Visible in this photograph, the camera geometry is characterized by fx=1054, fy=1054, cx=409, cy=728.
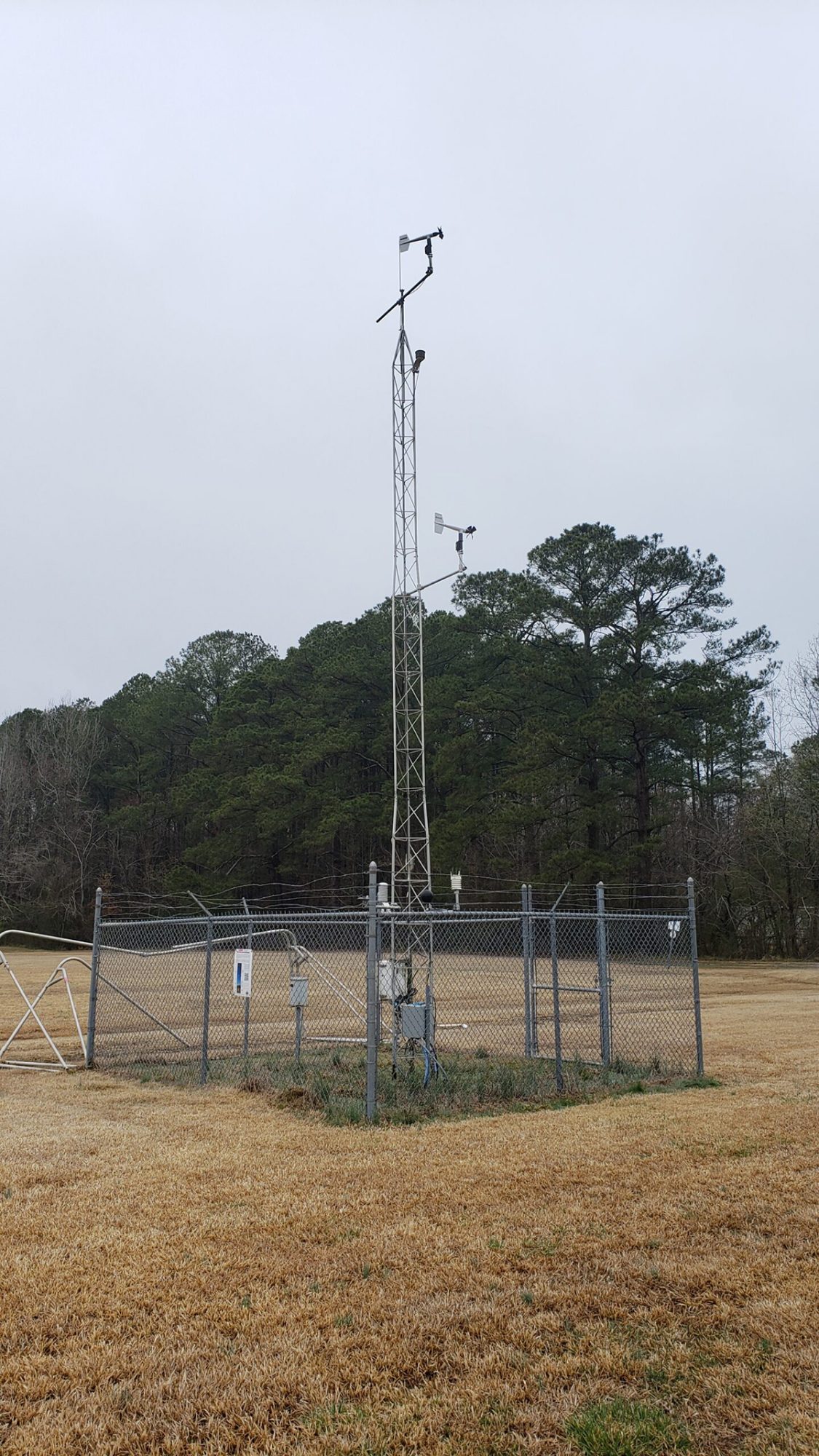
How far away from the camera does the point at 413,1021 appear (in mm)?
→ 10062

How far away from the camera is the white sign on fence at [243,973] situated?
1008 cm

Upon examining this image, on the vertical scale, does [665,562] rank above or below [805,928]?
above

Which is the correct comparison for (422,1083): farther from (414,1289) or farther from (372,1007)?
(414,1289)

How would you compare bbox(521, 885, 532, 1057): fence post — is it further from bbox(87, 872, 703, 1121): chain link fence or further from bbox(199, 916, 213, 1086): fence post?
bbox(199, 916, 213, 1086): fence post

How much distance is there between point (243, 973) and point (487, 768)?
125 ft

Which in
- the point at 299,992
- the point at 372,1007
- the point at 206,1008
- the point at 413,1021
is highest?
the point at 372,1007

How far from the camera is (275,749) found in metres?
54.3

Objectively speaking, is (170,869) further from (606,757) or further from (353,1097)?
(353,1097)

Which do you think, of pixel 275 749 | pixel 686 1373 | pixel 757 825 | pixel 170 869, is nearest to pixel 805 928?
pixel 757 825

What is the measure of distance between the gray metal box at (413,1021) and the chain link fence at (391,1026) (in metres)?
0.02

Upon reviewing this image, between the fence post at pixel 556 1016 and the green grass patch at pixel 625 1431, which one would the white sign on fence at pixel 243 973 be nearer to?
the fence post at pixel 556 1016

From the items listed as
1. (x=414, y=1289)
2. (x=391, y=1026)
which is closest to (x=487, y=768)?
(x=391, y=1026)

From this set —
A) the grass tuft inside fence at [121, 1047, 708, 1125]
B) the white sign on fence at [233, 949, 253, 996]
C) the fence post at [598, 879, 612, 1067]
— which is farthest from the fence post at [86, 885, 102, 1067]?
the fence post at [598, 879, 612, 1067]

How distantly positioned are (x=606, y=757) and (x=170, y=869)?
26007mm
